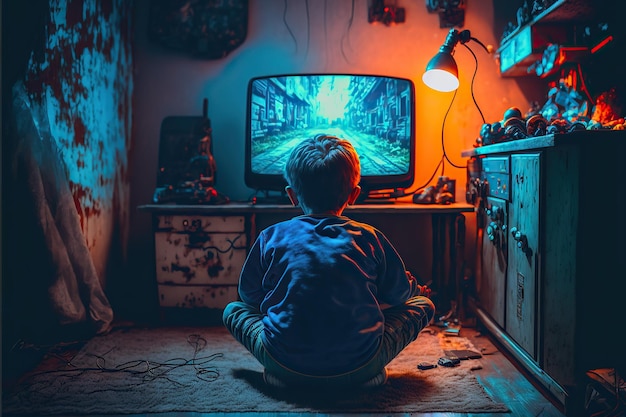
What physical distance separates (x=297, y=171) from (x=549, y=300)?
0.94 metres

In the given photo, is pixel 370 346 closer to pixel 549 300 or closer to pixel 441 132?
pixel 549 300

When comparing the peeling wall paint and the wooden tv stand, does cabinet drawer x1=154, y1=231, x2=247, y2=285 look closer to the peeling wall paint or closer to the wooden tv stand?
the wooden tv stand

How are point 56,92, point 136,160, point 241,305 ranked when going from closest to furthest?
point 241,305 < point 56,92 < point 136,160

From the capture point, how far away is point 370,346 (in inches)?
67.7

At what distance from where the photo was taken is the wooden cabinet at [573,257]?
163cm

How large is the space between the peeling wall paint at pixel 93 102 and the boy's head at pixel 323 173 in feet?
4.30

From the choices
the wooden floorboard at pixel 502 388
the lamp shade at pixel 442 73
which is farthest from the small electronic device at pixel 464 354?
the lamp shade at pixel 442 73

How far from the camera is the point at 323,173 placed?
67.3 inches

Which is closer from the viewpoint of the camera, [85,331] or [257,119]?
[85,331]

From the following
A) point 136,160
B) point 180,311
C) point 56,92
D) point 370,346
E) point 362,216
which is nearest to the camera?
point 370,346

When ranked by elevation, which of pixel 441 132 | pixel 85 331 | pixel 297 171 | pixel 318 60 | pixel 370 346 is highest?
pixel 318 60

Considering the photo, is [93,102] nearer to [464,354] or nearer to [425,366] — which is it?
[425,366]

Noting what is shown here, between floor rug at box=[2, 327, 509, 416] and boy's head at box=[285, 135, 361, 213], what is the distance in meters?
0.65

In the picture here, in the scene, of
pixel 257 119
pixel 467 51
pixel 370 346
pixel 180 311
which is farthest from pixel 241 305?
pixel 467 51
